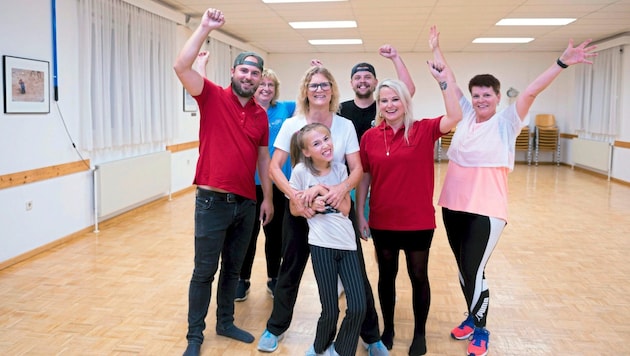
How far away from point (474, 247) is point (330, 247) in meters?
0.79

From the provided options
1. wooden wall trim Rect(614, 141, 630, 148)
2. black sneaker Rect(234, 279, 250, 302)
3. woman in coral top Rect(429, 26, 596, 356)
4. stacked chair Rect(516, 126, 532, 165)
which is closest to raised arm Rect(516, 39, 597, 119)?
woman in coral top Rect(429, 26, 596, 356)

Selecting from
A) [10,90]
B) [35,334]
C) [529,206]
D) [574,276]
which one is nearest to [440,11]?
[529,206]

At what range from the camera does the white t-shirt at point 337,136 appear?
2.64 meters

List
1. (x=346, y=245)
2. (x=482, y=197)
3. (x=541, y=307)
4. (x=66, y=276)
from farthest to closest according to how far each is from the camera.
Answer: (x=66, y=276)
(x=541, y=307)
(x=482, y=197)
(x=346, y=245)

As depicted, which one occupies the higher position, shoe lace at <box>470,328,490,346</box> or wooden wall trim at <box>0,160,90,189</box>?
wooden wall trim at <box>0,160,90,189</box>

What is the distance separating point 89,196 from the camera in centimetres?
556

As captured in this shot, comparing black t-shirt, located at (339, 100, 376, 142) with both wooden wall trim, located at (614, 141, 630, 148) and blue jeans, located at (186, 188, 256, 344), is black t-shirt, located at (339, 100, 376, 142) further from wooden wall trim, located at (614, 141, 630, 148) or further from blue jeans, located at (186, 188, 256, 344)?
wooden wall trim, located at (614, 141, 630, 148)

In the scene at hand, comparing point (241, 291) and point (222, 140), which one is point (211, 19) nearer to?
point (222, 140)

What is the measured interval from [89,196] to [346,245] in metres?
4.03

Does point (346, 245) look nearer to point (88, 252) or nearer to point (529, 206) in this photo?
point (88, 252)

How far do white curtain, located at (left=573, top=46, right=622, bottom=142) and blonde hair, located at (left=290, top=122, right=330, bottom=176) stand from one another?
31.2 ft

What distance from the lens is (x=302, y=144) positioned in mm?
2537

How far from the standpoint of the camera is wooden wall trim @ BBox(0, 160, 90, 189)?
170 inches

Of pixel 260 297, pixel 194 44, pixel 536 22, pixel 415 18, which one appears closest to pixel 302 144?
pixel 194 44
